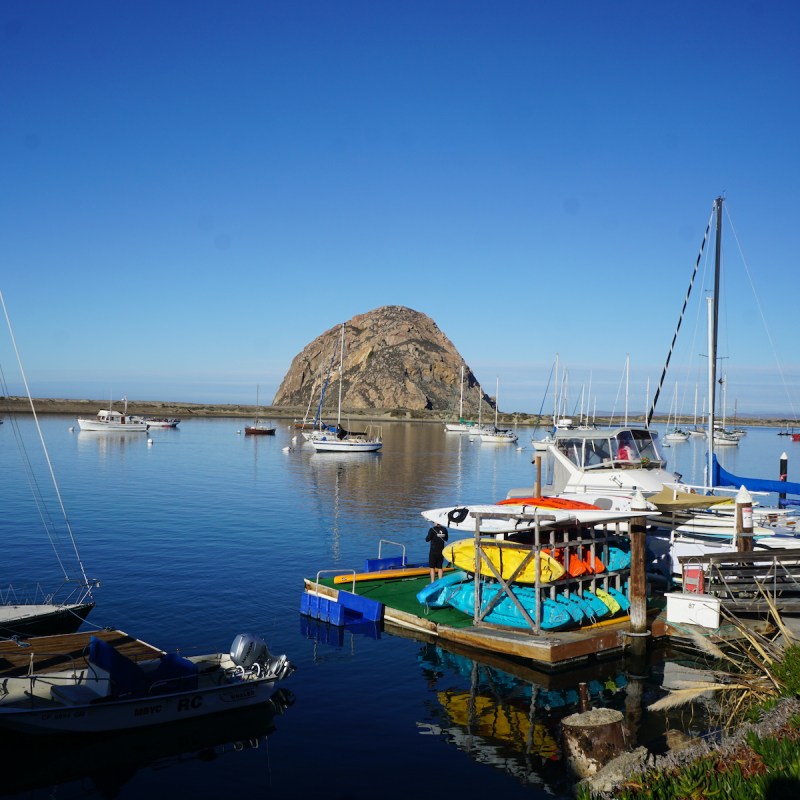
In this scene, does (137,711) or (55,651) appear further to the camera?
(55,651)

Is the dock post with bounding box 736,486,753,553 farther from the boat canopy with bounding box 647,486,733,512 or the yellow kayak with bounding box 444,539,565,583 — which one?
the yellow kayak with bounding box 444,539,565,583

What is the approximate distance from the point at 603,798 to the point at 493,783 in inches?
224

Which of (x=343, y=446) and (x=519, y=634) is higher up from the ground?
(x=343, y=446)

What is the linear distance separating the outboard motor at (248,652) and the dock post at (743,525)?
1414 centimetres

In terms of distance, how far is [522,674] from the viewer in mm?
19297

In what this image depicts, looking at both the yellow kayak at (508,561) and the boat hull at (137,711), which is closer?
the boat hull at (137,711)

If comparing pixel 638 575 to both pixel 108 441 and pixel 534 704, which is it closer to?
pixel 534 704

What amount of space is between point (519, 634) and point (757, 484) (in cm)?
1998

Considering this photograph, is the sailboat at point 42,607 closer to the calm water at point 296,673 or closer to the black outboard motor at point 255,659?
the calm water at point 296,673

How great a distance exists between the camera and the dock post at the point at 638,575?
20594 mm

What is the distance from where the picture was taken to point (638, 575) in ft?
68.0

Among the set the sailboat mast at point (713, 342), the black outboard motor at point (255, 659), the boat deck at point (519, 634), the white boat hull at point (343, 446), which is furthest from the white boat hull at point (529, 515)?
the white boat hull at point (343, 446)

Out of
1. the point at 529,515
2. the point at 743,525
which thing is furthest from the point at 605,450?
the point at 529,515

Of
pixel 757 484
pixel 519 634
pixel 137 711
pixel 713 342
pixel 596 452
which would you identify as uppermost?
pixel 713 342
